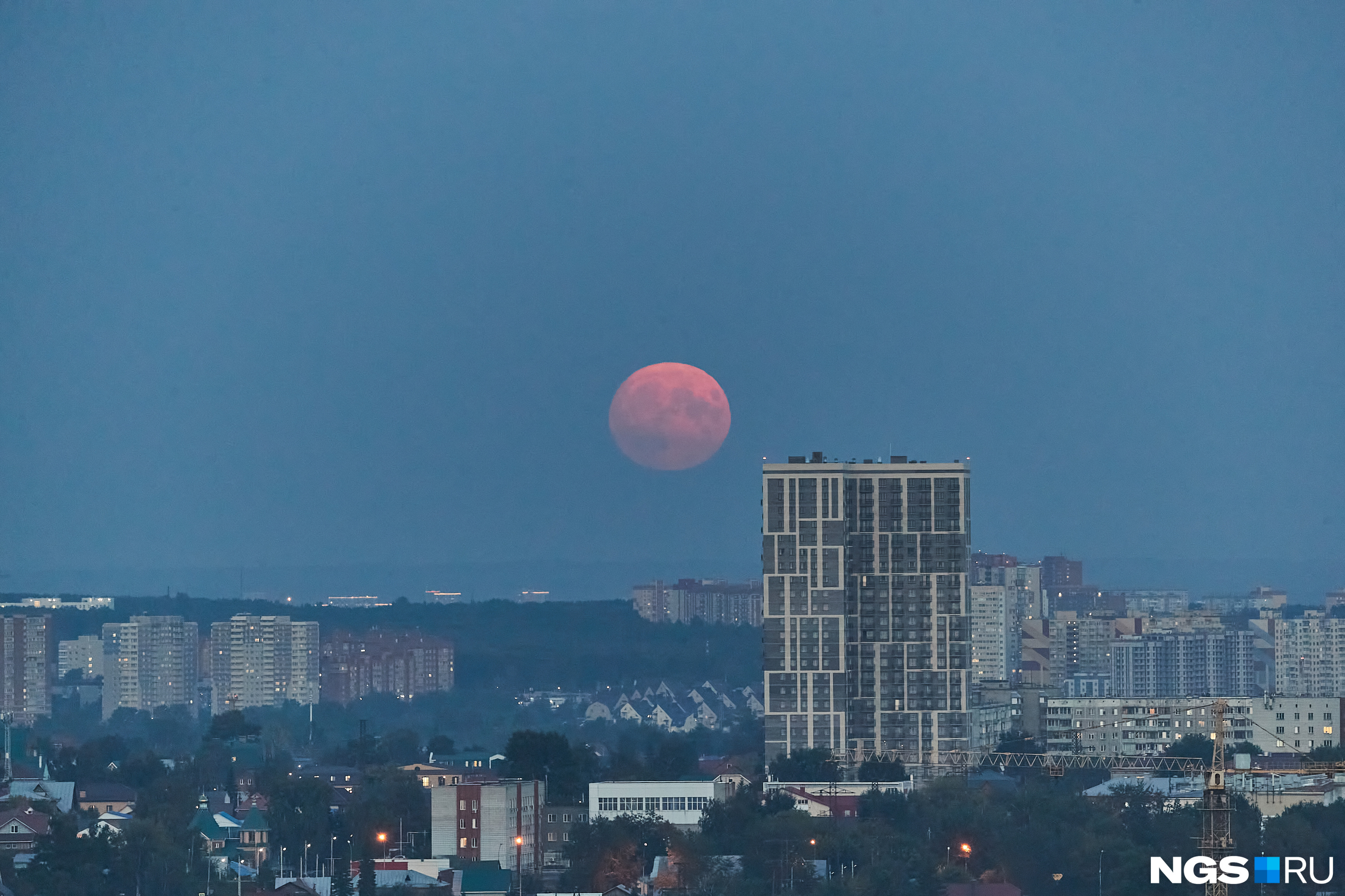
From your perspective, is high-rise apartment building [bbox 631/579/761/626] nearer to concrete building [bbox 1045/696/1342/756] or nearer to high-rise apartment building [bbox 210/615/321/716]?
high-rise apartment building [bbox 210/615/321/716]

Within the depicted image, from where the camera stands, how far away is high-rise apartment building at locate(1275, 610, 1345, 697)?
261 feet

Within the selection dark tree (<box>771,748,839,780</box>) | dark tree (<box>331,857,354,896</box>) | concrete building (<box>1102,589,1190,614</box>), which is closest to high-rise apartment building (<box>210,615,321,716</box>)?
concrete building (<box>1102,589,1190,614</box>)

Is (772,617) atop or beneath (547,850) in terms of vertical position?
atop

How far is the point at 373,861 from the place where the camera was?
105 ft

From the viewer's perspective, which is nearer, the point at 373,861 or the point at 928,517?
the point at 373,861

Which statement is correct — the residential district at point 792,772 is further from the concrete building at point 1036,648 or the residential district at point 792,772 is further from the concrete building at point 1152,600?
the concrete building at point 1152,600

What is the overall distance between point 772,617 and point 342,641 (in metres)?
51.9

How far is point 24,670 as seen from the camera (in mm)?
87438

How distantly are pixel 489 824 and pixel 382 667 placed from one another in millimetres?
59346

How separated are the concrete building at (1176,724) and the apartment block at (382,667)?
4153cm

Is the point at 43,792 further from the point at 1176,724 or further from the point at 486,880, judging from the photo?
the point at 1176,724

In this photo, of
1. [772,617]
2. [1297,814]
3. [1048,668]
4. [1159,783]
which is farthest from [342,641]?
[1297,814]

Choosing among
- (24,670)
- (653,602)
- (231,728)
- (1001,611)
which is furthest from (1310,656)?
(24,670)

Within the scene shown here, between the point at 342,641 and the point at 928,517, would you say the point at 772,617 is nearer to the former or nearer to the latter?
the point at 928,517
